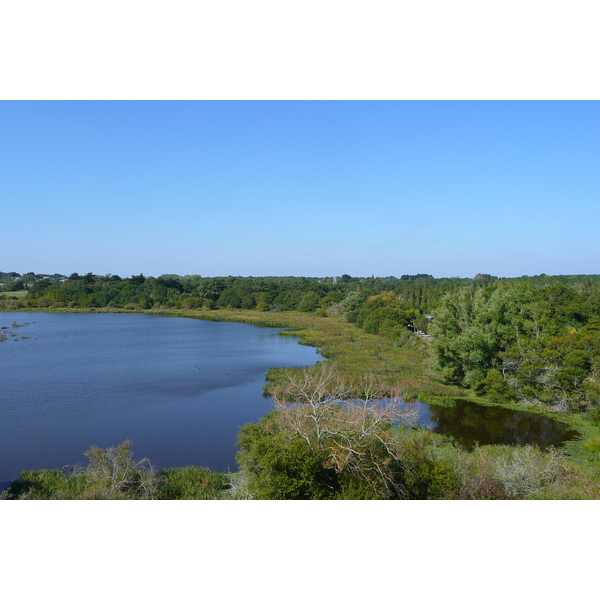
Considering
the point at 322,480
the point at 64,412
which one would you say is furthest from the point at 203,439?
the point at 322,480

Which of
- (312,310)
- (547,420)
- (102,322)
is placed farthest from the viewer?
(312,310)

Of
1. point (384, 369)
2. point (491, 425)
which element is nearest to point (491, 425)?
point (491, 425)

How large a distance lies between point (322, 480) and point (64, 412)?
1175 cm

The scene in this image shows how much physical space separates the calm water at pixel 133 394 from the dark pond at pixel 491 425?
19.7 ft

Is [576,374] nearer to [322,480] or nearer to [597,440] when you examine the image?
[597,440]

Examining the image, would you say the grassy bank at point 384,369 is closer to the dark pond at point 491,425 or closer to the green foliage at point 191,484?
the green foliage at point 191,484

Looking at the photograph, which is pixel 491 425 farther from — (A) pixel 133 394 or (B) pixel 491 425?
(A) pixel 133 394

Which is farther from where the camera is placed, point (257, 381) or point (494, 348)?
point (257, 381)

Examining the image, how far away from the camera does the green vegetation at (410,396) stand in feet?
26.1

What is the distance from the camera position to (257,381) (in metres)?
21.5

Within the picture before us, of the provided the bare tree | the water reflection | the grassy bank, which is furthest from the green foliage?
the water reflection

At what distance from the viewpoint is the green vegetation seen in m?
7.96

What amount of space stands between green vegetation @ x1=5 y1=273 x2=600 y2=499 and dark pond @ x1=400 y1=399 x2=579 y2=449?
593 millimetres

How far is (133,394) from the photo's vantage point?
18797 mm
